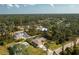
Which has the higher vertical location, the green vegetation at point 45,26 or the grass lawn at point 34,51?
the green vegetation at point 45,26

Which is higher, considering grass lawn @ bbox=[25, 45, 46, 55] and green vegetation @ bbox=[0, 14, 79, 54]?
green vegetation @ bbox=[0, 14, 79, 54]

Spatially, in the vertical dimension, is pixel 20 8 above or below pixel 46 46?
above

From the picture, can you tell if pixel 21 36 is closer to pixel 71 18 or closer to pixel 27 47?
pixel 27 47

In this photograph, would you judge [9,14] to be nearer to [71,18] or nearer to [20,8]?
[20,8]

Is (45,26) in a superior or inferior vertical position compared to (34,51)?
superior
